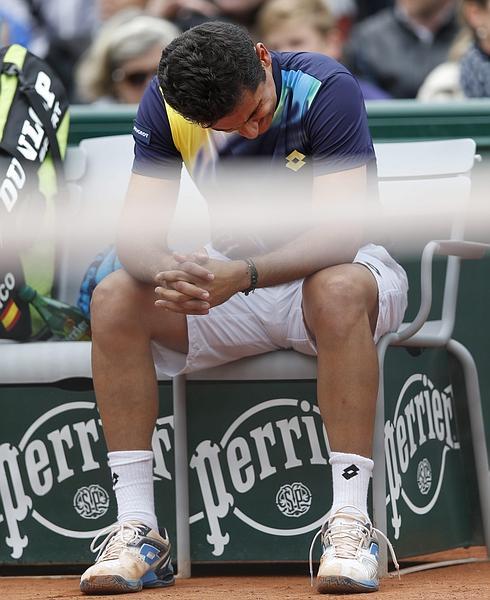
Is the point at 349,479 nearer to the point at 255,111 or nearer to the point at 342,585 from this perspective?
the point at 342,585

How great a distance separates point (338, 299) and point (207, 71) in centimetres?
58

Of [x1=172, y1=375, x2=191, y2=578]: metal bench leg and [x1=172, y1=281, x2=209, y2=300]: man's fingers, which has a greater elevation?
[x1=172, y1=281, x2=209, y2=300]: man's fingers

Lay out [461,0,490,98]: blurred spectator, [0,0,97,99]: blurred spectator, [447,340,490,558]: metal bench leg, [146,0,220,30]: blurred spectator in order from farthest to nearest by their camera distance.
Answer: [0,0,97,99]: blurred spectator → [146,0,220,30]: blurred spectator → [461,0,490,98]: blurred spectator → [447,340,490,558]: metal bench leg

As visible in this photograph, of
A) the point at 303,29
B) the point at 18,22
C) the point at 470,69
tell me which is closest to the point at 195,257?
the point at 470,69

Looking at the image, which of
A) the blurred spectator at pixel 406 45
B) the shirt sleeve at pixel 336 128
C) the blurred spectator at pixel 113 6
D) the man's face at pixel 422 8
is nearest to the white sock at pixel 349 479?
the shirt sleeve at pixel 336 128

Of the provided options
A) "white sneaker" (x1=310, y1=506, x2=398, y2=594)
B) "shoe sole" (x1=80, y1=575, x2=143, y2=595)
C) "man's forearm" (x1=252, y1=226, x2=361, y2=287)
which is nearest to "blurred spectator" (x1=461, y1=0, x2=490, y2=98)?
"man's forearm" (x1=252, y1=226, x2=361, y2=287)

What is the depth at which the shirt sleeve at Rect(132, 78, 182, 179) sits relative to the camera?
3389 mm

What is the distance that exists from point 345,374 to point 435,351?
0.73 metres

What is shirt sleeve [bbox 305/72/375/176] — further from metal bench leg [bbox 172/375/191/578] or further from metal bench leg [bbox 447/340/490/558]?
metal bench leg [bbox 447/340/490/558]

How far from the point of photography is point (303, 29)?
5457 mm

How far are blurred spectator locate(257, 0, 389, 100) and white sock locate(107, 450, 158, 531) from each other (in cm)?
251

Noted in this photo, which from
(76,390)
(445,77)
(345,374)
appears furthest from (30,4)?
(345,374)

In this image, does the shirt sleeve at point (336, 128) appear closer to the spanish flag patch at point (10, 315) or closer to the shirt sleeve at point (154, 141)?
the shirt sleeve at point (154, 141)

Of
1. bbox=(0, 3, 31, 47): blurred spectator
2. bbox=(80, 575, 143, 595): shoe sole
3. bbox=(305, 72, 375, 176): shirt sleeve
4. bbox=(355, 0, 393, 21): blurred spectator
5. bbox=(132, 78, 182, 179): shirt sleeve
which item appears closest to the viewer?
bbox=(80, 575, 143, 595): shoe sole
